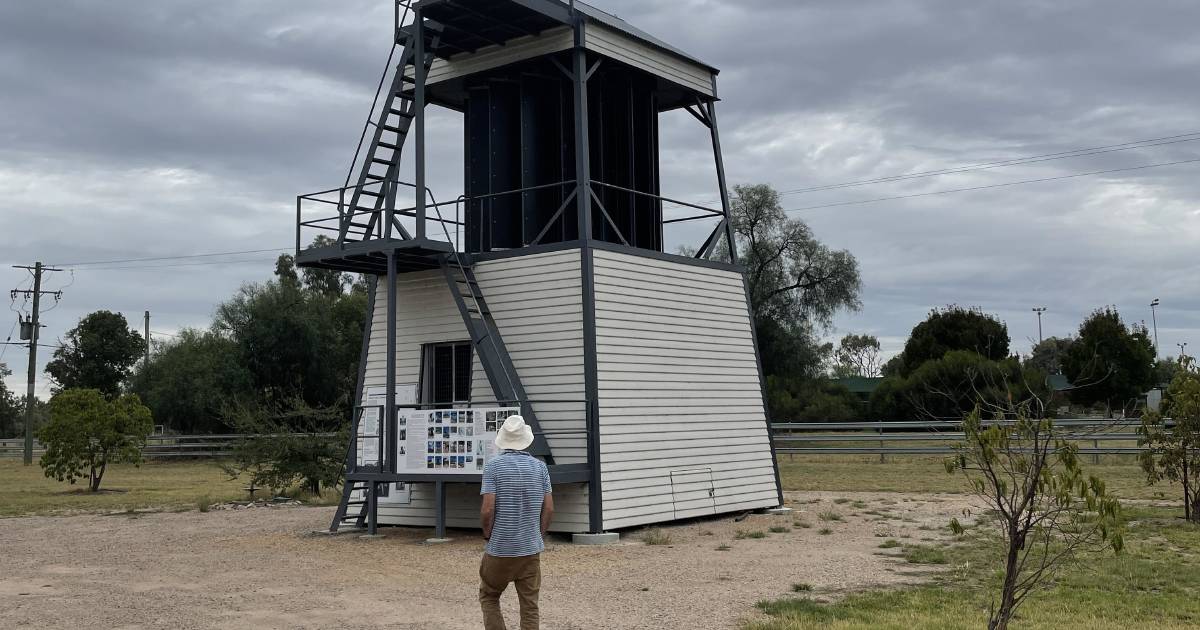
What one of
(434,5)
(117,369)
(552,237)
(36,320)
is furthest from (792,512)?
(117,369)

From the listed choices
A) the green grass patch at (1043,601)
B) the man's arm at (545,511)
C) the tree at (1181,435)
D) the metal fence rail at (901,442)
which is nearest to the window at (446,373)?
the green grass patch at (1043,601)

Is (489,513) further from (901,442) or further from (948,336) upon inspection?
(948,336)

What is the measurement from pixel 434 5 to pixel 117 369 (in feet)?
189

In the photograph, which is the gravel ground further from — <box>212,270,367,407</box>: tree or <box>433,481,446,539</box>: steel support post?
<box>212,270,367,407</box>: tree

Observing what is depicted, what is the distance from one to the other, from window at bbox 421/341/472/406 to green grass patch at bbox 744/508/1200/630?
26.2 ft

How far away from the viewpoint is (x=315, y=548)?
1575cm

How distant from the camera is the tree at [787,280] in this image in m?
58.2

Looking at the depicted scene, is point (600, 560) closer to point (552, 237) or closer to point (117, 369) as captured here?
point (552, 237)

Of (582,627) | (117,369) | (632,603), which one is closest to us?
(582,627)

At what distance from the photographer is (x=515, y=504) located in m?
7.82

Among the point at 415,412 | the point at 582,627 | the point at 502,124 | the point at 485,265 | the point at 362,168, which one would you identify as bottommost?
the point at 582,627

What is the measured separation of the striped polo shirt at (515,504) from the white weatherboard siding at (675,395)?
8.51 meters

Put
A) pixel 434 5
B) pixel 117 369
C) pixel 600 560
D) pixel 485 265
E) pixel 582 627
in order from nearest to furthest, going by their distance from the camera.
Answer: pixel 582 627 < pixel 600 560 < pixel 434 5 < pixel 485 265 < pixel 117 369

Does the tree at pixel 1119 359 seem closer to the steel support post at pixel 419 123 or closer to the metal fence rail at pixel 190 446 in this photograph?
the metal fence rail at pixel 190 446
